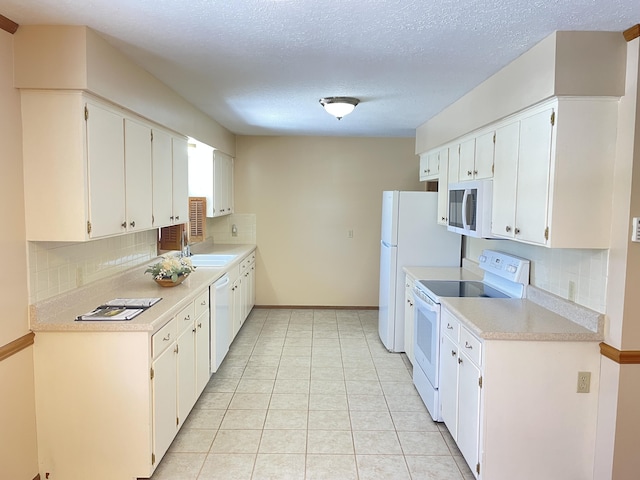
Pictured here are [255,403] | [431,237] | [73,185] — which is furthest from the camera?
[431,237]

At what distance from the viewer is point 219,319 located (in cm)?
402

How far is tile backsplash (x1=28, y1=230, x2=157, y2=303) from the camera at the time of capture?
2.44 meters

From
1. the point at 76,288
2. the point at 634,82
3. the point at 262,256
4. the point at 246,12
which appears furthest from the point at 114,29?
the point at 262,256

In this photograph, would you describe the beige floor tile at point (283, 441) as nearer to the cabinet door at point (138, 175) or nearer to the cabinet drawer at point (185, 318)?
the cabinet drawer at point (185, 318)

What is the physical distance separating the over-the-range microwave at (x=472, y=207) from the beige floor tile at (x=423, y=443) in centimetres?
142

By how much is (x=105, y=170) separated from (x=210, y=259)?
252 centimetres

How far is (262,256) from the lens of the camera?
641 centimetres

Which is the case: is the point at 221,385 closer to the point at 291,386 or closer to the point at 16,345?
the point at 291,386

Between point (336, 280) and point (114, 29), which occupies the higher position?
point (114, 29)

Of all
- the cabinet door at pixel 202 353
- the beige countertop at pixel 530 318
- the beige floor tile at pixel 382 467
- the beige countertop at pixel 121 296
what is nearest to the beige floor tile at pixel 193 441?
the cabinet door at pixel 202 353

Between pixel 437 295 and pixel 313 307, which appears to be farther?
pixel 313 307

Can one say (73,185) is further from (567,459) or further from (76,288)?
(567,459)

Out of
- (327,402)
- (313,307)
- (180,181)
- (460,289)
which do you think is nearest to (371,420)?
(327,402)

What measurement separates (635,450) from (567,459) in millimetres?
319
